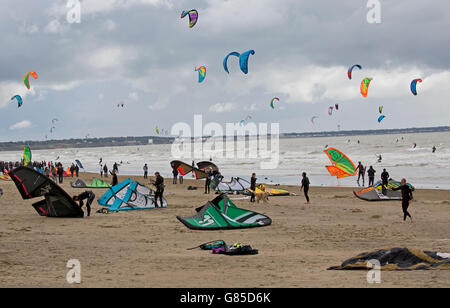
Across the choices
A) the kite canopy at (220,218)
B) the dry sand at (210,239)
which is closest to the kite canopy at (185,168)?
the dry sand at (210,239)

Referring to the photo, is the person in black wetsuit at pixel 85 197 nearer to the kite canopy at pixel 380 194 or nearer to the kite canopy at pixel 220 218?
the kite canopy at pixel 220 218

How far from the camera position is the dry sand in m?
6.34

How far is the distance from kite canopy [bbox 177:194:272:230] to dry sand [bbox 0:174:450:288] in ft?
0.77

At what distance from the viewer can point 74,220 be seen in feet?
42.0

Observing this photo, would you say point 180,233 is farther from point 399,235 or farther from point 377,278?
point 377,278

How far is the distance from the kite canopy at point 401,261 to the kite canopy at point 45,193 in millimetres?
7977

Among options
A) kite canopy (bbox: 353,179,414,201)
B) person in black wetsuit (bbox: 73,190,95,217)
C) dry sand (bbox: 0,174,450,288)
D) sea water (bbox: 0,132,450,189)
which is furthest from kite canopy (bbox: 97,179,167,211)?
sea water (bbox: 0,132,450,189)

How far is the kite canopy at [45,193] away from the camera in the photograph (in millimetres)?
12438

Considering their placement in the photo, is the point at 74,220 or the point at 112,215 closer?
the point at 74,220

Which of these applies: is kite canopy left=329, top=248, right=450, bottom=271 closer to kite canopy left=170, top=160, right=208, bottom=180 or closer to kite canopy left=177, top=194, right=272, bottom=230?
kite canopy left=177, top=194, right=272, bottom=230

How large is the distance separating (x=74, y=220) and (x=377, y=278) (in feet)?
28.4
